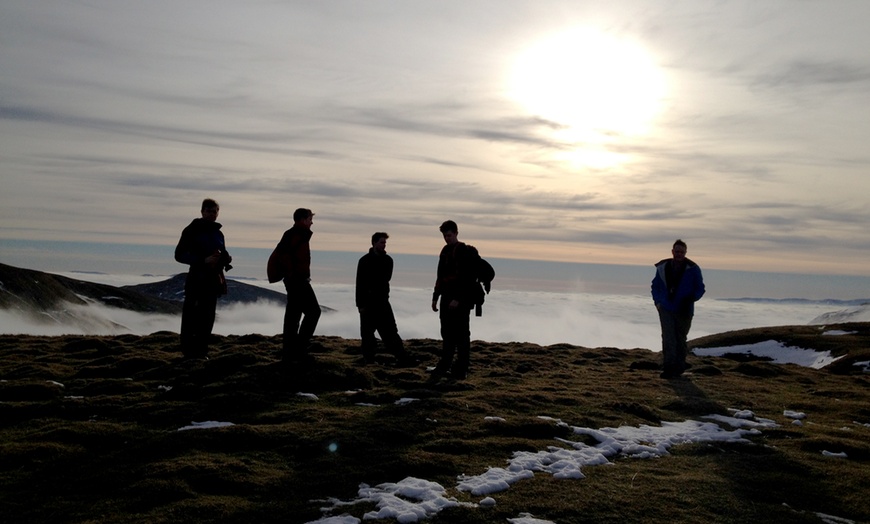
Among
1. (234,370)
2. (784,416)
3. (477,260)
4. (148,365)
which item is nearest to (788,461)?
(784,416)

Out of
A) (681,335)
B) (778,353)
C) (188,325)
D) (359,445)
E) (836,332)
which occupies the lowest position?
(778,353)

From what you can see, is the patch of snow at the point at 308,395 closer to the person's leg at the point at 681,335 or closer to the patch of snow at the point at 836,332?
the person's leg at the point at 681,335

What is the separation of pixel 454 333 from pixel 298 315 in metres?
3.93

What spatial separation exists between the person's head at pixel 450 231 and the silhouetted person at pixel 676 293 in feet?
22.9

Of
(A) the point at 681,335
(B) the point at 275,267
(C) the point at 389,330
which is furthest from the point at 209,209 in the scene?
(A) the point at 681,335

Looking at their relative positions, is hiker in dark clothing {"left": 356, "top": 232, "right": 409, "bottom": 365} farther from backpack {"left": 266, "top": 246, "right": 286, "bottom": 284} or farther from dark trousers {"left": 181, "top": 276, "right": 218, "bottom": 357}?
dark trousers {"left": 181, "top": 276, "right": 218, "bottom": 357}

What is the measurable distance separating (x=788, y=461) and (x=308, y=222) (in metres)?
10.9

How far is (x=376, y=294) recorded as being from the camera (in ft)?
58.4

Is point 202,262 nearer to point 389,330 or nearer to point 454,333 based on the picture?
point 389,330

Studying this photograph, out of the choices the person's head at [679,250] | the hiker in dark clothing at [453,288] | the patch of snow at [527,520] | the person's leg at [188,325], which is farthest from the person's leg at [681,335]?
the person's leg at [188,325]

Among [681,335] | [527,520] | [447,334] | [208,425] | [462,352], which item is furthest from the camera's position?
[681,335]

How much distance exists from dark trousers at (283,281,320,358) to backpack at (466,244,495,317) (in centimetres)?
395

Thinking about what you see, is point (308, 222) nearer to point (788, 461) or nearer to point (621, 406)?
point (621, 406)

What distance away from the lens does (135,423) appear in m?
9.41
